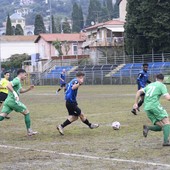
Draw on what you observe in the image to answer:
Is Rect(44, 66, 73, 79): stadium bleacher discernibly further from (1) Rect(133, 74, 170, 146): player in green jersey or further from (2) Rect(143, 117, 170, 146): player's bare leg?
(1) Rect(133, 74, 170, 146): player in green jersey

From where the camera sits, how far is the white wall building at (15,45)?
108 meters

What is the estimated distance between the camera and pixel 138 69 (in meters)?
55.1

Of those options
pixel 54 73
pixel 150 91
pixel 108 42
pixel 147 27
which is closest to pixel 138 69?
pixel 147 27

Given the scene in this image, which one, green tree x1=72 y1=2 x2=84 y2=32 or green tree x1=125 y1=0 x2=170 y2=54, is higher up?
green tree x1=72 y1=2 x2=84 y2=32

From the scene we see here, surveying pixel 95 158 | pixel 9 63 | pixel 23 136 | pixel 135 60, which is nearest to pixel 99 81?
pixel 135 60

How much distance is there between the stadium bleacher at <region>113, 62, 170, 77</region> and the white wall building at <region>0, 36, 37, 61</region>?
53.6 m

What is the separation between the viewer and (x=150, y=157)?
32.9 feet

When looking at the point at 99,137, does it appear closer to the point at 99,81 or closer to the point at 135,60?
the point at 99,81

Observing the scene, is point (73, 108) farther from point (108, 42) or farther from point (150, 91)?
point (108, 42)

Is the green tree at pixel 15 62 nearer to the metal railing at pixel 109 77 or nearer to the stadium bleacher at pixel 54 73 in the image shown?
the stadium bleacher at pixel 54 73

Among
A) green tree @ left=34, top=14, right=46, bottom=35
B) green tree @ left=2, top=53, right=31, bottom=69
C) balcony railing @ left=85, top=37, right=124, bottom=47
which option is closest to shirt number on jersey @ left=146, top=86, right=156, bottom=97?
balcony railing @ left=85, top=37, right=124, bottom=47

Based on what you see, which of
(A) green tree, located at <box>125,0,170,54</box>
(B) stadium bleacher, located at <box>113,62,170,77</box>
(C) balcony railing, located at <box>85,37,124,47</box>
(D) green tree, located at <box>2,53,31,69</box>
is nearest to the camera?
(B) stadium bleacher, located at <box>113,62,170,77</box>

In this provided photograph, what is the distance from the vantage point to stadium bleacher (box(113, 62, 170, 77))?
5266cm

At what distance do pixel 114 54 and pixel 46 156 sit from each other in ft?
202
